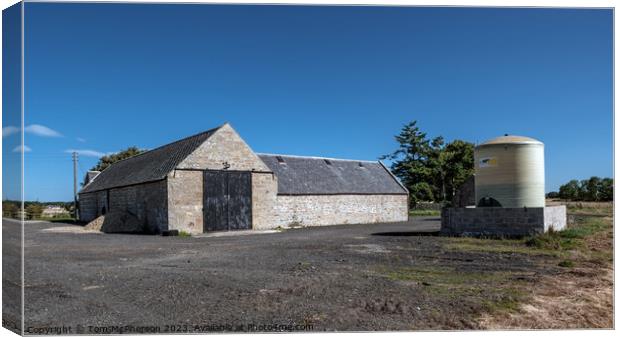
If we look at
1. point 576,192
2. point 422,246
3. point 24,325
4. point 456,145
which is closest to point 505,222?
point 422,246

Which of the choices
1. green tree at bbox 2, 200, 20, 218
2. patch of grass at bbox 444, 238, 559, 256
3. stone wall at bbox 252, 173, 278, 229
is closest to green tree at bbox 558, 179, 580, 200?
patch of grass at bbox 444, 238, 559, 256

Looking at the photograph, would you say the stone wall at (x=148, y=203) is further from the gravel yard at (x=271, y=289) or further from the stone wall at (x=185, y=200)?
the gravel yard at (x=271, y=289)

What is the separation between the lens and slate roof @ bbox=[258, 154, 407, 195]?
2559 cm

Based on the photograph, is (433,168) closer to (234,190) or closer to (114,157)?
(234,190)

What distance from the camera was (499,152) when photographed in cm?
1398

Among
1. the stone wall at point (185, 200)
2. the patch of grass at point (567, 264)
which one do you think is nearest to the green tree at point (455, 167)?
the stone wall at point (185, 200)

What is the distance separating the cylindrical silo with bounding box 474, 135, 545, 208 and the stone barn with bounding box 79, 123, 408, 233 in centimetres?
1171

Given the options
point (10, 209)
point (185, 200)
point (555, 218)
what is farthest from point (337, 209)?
point (10, 209)

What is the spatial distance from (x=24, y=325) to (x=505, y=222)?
12519 mm

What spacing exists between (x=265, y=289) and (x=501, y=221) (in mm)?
9635

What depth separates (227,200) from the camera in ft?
70.6

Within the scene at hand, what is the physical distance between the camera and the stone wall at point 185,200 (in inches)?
771

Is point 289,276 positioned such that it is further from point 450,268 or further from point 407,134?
point 407,134

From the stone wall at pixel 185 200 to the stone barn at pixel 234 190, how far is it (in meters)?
0.04
